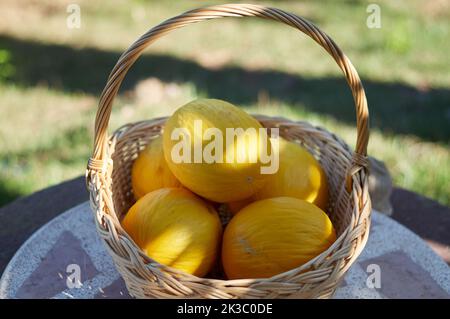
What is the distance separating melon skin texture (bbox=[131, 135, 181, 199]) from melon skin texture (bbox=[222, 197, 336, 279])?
0.75 feet

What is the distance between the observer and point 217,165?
3.37ft

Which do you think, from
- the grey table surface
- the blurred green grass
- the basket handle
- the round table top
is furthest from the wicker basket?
the blurred green grass

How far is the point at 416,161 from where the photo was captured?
233 centimetres

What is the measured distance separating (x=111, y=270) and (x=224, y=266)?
351mm

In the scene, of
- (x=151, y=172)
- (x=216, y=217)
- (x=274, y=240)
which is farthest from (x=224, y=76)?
(x=274, y=240)

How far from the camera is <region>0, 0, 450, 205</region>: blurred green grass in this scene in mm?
→ 2402

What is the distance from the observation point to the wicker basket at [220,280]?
0.88 meters

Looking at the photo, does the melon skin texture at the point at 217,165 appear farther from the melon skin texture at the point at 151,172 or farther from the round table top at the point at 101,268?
the round table top at the point at 101,268

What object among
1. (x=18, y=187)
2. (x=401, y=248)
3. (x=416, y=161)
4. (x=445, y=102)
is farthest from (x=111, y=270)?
(x=445, y=102)

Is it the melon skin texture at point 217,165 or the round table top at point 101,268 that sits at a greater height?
the melon skin texture at point 217,165

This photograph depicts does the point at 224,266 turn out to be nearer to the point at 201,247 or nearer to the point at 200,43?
the point at 201,247

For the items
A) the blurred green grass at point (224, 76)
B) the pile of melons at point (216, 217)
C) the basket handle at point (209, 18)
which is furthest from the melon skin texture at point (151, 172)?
the blurred green grass at point (224, 76)

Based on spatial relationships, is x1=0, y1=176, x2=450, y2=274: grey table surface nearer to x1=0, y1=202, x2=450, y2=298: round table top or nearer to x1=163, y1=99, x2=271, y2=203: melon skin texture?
x1=0, y1=202, x2=450, y2=298: round table top

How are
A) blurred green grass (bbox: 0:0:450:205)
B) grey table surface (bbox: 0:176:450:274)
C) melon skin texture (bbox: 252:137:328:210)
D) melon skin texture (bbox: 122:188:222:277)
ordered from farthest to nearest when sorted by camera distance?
blurred green grass (bbox: 0:0:450:205) < grey table surface (bbox: 0:176:450:274) < melon skin texture (bbox: 252:137:328:210) < melon skin texture (bbox: 122:188:222:277)
